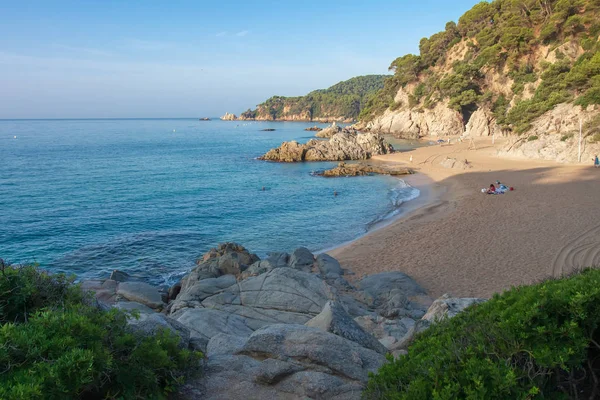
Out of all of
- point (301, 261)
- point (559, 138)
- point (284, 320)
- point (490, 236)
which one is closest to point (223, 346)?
point (284, 320)

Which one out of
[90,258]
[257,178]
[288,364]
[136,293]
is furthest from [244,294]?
[257,178]

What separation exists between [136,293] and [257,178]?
30.6 meters

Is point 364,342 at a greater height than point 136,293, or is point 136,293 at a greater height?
point 364,342

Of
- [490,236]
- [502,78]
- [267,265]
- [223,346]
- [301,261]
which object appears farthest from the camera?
[502,78]

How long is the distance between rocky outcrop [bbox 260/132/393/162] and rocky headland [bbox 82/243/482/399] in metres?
40.0

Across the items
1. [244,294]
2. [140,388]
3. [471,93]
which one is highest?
[471,93]

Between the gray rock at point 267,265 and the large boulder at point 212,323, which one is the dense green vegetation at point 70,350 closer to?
the large boulder at point 212,323

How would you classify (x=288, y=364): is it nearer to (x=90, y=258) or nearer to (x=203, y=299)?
(x=203, y=299)

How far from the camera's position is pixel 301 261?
711 inches

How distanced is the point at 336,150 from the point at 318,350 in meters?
54.2

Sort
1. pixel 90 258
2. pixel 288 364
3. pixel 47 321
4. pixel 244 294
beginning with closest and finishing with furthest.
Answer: pixel 47 321 < pixel 288 364 < pixel 244 294 < pixel 90 258

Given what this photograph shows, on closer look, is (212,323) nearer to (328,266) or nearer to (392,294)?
(392,294)

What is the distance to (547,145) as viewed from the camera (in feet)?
141

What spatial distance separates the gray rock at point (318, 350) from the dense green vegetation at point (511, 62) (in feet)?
143
